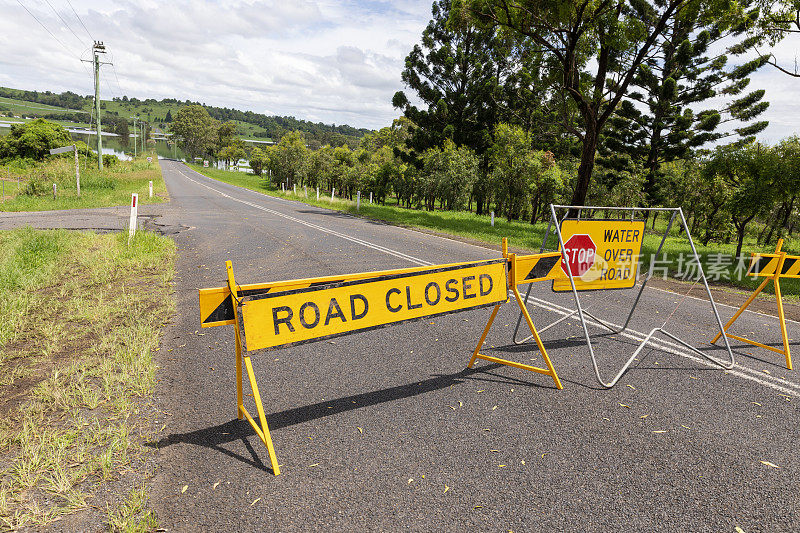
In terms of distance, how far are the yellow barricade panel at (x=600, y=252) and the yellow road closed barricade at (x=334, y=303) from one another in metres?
1.39

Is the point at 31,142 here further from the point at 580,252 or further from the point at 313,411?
the point at 580,252

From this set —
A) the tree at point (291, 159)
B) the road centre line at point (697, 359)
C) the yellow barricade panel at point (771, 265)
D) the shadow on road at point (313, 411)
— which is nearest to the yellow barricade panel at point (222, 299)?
the shadow on road at point (313, 411)

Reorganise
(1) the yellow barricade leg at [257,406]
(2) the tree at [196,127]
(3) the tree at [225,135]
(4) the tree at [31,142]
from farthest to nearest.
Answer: (2) the tree at [196,127], (3) the tree at [225,135], (4) the tree at [31,142], (1) the yellow barricade leg at [257,406]

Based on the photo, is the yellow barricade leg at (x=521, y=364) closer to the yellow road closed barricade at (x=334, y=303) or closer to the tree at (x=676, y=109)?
the yellow road closed barricade at (x=334, y=303)

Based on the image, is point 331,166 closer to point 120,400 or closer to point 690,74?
point 690,74

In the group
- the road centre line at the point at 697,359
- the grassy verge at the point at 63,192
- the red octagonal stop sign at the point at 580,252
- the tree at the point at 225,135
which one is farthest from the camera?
the tree at the point at 225,135

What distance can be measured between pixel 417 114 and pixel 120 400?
31121 millimetres

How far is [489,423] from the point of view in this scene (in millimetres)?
3580

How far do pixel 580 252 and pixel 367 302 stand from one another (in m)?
3.24

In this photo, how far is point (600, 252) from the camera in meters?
5.69

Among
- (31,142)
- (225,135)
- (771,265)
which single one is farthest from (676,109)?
(225,135)

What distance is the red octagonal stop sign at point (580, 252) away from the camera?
5.38 metres

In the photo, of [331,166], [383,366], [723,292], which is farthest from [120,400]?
[331,166]

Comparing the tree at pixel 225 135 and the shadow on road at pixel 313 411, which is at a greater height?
the tree at pixel 225 135
